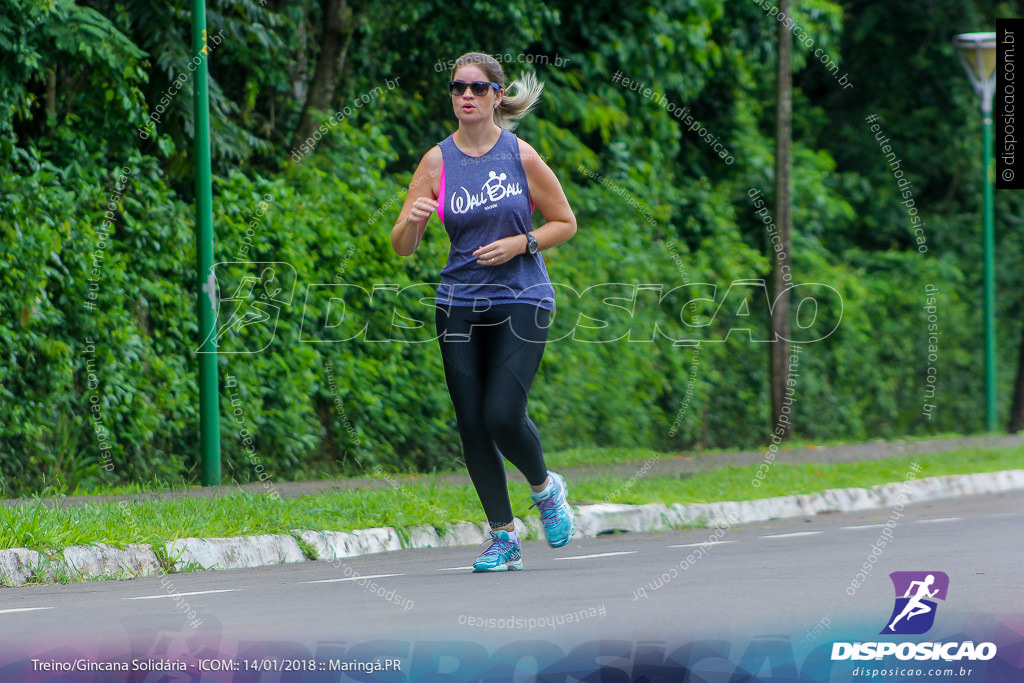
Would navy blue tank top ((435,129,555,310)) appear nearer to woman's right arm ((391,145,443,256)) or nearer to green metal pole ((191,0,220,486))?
woman's right arm ((391,145,443,256))

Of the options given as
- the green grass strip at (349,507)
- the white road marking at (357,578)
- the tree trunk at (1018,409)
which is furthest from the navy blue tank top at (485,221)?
the tree trunk at (1018,409)

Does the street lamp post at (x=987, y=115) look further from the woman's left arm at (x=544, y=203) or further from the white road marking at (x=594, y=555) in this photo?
the woman's left arm at (x=544, y=203)

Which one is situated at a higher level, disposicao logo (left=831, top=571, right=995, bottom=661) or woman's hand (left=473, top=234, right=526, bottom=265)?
woman's hand (left=473, top=234, right=526, bottom=265)

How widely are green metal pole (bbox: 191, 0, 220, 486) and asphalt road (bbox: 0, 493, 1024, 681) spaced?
7.92ft

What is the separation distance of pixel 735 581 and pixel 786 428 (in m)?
10.2

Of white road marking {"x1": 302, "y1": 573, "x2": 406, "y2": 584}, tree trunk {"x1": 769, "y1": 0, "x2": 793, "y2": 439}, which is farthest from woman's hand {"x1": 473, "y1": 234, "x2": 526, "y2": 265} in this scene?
tree trunk {"x1": 769, "y1": 0, "x2": 793, "y2": 439}

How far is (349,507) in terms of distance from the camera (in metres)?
8.45

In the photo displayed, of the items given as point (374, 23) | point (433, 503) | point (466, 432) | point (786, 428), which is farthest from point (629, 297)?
point (466, 432)

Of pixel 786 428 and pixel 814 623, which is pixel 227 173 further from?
pixel 814 623

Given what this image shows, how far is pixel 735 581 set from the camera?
563 cm

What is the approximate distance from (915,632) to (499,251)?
7.53 ft

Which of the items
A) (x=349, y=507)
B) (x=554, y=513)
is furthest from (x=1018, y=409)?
(x=554, y=513)

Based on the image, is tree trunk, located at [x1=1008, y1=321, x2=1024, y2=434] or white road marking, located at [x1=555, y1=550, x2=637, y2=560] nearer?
white road marking, located at [x1=555, y1=550, x2=637, y2=560]

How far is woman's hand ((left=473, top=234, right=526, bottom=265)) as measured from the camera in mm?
5828
